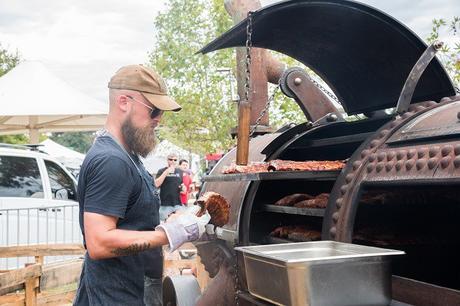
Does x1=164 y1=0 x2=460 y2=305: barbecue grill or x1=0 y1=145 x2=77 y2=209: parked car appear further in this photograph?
x1=0 y1=145 x2=77 y2=209: parked car

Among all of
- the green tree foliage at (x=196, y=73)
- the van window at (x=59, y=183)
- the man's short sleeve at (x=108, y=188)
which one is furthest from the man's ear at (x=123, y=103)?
the green tree foliage at (x=196, y=73)

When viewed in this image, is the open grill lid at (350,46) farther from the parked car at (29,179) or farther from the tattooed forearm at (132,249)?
the parked car at (29,179)

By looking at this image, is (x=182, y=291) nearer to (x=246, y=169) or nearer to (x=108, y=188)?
(x=246, y=169)

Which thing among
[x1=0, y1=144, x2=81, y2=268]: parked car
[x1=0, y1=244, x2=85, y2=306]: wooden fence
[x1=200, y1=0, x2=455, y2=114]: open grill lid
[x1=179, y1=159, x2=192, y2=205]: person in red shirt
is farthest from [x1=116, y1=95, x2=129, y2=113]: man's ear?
[x1=179, y1=159, x2=192, y2=205]: person in red shirt

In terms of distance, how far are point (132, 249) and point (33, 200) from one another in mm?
6250

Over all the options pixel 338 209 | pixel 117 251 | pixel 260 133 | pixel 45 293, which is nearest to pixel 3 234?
pixel 45 293

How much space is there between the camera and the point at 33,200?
8.37 metres

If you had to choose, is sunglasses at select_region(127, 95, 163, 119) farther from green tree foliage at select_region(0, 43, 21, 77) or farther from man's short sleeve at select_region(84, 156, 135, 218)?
green tree foliage at select_region(0, 43, 21, 77)

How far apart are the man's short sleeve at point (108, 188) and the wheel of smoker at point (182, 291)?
1.57 m

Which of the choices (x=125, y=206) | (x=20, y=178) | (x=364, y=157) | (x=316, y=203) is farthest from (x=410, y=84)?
(x=20, y=178)

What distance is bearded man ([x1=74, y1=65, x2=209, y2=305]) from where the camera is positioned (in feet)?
8.37

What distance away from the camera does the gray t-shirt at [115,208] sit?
2559mm

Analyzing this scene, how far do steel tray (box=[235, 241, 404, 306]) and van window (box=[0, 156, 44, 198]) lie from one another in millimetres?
6653

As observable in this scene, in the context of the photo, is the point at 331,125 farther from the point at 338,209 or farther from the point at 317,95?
the point at 338,209
